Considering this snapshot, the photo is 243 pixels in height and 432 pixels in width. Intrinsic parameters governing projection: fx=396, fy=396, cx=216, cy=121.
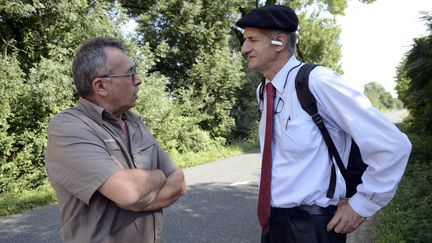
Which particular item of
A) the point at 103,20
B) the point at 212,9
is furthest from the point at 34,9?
the point at 212,9

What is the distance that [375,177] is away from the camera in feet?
6.32

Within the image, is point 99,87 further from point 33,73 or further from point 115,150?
point 33,73

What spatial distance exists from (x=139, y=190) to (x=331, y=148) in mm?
981

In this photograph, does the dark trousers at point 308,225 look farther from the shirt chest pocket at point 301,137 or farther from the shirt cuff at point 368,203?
the shirt chest pocket at point 301,137

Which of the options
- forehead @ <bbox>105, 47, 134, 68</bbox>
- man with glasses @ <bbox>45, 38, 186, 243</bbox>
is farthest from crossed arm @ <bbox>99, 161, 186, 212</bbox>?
forehead @ <bbox>105, 47, 134, 68</bbox>

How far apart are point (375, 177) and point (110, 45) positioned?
1521mm

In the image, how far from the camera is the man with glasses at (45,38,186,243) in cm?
186

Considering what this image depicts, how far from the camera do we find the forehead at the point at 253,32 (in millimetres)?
2171

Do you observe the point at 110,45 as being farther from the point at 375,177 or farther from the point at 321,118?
the point at 375,177

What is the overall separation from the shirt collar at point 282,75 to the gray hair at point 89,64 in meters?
0.91

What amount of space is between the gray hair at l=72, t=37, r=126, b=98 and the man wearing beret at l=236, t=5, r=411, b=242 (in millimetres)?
775

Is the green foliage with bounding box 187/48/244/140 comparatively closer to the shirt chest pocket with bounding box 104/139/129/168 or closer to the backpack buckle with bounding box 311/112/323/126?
the shirt chest pocket with bounding box 104/139/129/168

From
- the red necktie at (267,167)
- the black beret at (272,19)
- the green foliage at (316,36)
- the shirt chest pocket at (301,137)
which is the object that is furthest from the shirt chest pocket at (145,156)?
the green foliage at (316,36)

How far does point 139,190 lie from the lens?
75.4 inches
